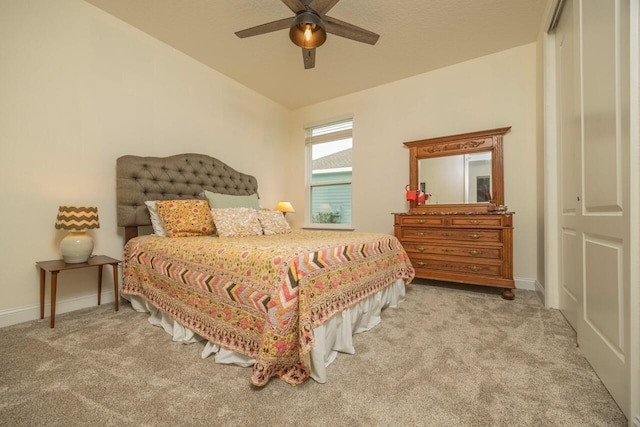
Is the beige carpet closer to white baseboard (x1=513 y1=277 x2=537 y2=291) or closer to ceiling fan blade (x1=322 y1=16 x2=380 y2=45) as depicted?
white baseboard (x1=513 y1=277 x2=537 y2=291)

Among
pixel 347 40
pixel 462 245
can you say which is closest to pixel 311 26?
pixel 347 40

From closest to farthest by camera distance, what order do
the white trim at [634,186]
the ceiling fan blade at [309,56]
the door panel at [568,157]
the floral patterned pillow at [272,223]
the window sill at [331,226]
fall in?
1. the white trim at [634,186]
2. the door panel at [568,157]
3. the ceiling fan blade at [309,56]
4. the floral patterned pillow at [272,223]
5. the window sill at [331,226]

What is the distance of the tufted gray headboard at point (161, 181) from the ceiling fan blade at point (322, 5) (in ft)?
6.53

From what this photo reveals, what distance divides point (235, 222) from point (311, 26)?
170cm

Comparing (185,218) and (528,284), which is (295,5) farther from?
(528,284)

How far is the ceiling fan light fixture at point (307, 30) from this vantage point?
6.27 feet

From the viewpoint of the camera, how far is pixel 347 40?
9.18 feet

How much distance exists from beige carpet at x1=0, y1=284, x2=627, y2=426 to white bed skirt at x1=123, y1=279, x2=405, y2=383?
5cm

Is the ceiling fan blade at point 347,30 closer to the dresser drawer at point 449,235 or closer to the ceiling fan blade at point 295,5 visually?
the ceiling fan blade at point 295,5

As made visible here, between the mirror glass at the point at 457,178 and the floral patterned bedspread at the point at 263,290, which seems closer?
the floral patterned bedspread at the point at 263,290

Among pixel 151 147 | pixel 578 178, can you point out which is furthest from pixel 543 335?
pixel 151 147

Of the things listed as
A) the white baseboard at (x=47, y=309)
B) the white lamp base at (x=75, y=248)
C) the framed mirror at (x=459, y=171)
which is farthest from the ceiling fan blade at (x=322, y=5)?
the white baseboard at (x=47, y=309)

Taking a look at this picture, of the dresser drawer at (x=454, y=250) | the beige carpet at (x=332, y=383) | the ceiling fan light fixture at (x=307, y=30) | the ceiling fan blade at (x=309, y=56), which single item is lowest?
the beige carpet at (x=332, y=383)

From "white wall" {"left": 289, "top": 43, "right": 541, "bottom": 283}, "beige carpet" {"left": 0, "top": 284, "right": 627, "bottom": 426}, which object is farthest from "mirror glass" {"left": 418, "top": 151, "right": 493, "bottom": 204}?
"beige carpet" {"left": 0, "top": 284, "right": 627, "bottom": 426}
